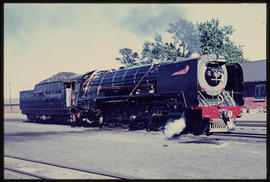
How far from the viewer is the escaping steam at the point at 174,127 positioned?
12997 millimetres

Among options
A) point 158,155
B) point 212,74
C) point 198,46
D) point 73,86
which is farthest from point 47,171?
point 198,46

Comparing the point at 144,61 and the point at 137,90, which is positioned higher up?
the point at 144,61

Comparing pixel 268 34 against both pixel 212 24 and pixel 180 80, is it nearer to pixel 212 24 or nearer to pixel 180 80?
pixel 180 80

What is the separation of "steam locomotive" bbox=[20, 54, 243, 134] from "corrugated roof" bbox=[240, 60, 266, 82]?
22.7 m

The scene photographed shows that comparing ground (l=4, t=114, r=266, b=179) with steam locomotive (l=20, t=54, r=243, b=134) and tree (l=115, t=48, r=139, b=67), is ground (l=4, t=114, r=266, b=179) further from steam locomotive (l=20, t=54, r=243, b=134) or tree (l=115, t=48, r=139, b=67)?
tree (l=115, t=48, r=139, b=67)

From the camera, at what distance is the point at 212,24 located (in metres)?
38.7

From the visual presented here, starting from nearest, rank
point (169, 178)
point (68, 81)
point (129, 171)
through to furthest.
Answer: point (169, 178) < point (129, 171) < point (68, 81)

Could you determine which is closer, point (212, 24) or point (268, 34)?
point (268, 34)

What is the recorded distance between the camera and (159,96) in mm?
13984

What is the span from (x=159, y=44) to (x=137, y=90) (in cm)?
2547

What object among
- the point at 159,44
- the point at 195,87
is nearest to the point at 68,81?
the point at 195,87

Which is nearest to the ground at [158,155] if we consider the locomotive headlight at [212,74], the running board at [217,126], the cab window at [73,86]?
the running board at [217,126]

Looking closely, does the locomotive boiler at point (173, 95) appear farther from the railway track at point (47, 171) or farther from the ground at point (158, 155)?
the railway track at point (47, 171)

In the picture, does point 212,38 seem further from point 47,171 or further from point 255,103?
point 47,171
